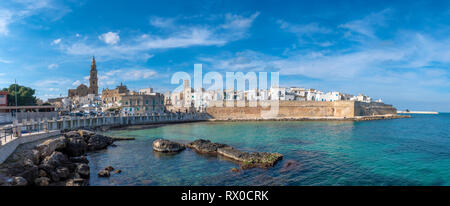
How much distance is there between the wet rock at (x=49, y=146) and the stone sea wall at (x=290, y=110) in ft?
152

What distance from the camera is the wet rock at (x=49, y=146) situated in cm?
1396

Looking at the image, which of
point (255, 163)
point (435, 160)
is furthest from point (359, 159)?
point (255, 163)

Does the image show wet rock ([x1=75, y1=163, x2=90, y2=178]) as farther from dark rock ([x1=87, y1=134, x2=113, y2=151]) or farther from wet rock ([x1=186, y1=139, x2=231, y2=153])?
wet rock ([x1=186, y1=139, x2=231, y2=153])

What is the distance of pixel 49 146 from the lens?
14.6 metres

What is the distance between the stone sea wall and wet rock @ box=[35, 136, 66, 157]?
46358mm

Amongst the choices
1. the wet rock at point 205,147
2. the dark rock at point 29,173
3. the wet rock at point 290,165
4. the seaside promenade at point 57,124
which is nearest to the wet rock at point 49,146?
the seaside promenade at point 57,124

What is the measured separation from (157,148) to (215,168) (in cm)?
701

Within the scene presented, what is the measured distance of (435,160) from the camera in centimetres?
1745

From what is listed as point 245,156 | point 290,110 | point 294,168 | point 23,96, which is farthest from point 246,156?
point 23,96

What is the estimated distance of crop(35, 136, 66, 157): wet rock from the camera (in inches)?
550

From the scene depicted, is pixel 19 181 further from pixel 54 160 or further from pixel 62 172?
pixel 54 160

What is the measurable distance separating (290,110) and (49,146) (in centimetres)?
5769
